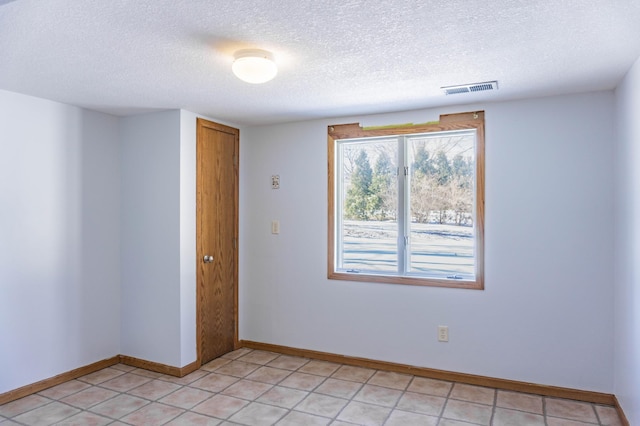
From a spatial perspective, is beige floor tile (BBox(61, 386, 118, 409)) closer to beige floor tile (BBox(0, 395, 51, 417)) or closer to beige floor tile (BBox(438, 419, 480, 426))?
beige floor tile (BBox(0, 395, 51, 417))

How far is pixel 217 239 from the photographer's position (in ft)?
12.7

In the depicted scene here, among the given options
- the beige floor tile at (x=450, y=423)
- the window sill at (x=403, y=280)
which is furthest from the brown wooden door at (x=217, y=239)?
the beige floor tile at (x=450, y=423)

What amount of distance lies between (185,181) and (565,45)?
277cm

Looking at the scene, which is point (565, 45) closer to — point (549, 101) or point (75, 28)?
point (549, 101)

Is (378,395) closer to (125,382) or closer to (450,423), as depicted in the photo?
(450,423)

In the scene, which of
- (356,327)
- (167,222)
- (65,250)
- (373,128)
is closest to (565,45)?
(373,128)

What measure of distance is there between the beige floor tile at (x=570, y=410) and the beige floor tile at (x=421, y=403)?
0.69 metres

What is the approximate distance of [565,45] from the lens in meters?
2.12

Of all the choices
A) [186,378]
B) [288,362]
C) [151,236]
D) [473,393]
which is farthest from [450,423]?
[151,236]

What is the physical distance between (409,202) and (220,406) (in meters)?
2.11

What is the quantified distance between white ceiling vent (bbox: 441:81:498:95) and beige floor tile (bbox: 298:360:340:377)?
93.2 inches

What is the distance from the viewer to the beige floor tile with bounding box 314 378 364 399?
3.08 m

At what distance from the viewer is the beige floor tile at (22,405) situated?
2.76 meters

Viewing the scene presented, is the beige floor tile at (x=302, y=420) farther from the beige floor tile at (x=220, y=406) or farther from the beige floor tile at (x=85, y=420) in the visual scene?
the beige floor tile at (x=85, y=420)
